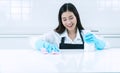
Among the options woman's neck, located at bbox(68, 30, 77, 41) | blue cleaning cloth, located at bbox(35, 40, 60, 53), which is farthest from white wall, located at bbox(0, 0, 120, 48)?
blue cleaning cloth, located at bbox(35, 40, 60, 53)

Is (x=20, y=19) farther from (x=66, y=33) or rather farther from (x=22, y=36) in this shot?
(x=66, y=33)

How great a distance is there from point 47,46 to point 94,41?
394 mm

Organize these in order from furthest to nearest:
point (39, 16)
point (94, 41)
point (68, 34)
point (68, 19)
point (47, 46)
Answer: point (39, 16) < point (68, 34) < point (68, 19) < point (94, 41) < point (47, 46)

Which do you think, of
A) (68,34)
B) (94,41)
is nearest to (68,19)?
(68,34)

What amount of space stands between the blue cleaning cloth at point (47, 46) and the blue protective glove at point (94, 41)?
26 centimetres

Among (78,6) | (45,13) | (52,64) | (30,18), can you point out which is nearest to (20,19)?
(30,18)

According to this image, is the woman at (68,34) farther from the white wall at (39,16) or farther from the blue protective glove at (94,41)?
the white wall at (39,16)

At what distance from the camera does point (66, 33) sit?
2.20 metres

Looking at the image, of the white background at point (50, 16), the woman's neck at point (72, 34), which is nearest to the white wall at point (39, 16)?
the white background at point (50, 16)

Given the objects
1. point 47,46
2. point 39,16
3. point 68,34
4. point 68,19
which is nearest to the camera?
point 47,46

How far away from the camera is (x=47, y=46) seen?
1726mm

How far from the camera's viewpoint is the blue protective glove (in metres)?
1.77

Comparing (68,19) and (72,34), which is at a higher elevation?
(68,19)

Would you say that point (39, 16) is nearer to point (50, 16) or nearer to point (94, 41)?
point (50, 16)
